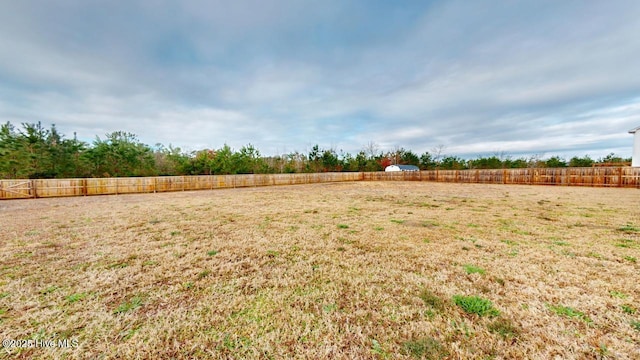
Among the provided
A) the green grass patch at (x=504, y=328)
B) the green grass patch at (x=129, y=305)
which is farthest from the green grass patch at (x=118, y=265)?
the green grass patch at (x=504, y=328)

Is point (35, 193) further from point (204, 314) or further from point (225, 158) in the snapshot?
point (204, 314)

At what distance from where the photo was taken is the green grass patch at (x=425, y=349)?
1.33 metres

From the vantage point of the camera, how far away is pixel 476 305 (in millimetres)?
1834

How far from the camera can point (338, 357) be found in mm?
1321

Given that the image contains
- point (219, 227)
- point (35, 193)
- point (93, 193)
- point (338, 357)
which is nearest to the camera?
point (338, 357)

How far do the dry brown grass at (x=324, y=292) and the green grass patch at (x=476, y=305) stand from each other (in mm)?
62

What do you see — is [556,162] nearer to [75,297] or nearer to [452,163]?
[452,163]

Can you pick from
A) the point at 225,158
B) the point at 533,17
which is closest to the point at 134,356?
the point at 533,17

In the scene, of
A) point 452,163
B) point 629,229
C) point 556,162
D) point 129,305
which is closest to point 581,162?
point 556,162

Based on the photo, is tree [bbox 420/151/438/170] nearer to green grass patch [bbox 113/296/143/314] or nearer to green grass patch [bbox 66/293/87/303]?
green grass patch [bbox 113/296/143/314]

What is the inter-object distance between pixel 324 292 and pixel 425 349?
0.96 metres

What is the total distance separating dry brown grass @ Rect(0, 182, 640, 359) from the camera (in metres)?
1.43

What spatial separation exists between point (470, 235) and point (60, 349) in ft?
16.6

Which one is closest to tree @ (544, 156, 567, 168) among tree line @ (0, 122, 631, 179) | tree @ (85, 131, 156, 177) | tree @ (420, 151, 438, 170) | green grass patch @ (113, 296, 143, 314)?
tree line @ (0, 122, 631, 179)
